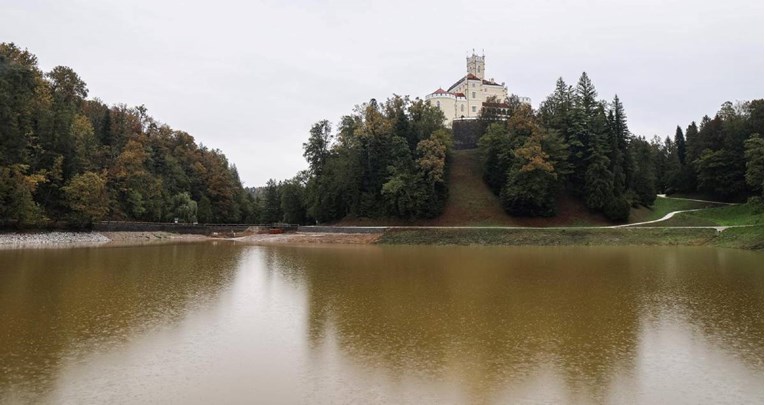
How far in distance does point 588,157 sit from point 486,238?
20.5 meters

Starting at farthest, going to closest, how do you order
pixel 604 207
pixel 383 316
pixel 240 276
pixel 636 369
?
pixel 604 207, pixel 240 276, pixel 383 316, pixel 636 369

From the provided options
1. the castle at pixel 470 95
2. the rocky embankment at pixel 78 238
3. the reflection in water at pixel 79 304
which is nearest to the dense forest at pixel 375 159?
the rocky embankment at pixel 78 238

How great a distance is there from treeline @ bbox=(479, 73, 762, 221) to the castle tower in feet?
80.6

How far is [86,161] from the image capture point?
54.8 metres

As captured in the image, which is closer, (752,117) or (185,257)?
(185,257)

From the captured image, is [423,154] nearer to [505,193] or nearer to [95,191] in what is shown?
[505,193]

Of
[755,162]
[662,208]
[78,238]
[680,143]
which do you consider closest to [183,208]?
[78,238]

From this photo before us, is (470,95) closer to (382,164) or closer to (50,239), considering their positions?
(382,164)

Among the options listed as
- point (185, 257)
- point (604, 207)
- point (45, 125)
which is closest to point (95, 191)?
point (45, 125)

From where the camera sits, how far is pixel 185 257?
3516cm

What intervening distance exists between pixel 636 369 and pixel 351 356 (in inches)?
228

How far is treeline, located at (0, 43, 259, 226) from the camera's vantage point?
149ft

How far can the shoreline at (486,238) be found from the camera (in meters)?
39.9

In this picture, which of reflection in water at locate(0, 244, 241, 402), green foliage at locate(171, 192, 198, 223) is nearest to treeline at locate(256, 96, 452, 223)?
green foliage at locate(171, 192, 198, 223)
